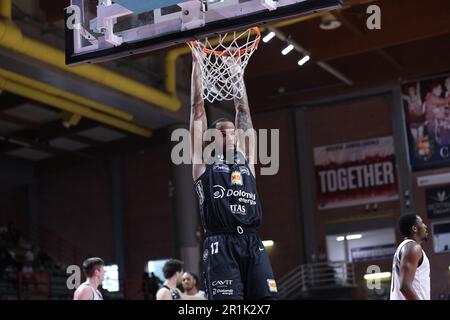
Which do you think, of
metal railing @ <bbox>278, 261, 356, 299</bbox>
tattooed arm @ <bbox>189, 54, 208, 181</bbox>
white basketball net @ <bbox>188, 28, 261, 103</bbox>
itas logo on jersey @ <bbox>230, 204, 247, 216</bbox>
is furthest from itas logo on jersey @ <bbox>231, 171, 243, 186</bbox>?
metal railing @ <bbox>278, 261, 356, 299</bbox>

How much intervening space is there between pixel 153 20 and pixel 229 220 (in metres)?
2.31

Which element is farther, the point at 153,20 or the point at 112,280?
the point at 112,280

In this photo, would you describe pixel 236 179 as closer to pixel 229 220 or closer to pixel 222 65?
pixel 229 220

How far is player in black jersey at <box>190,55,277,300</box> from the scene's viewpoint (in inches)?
241

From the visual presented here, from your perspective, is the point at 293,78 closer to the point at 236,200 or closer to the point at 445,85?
the point at 445,85

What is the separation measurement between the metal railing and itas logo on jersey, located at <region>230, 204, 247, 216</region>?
1636cm

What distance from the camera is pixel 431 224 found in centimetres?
2180

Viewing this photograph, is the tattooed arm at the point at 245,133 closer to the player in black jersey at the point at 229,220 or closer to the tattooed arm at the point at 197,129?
the player in black jersey at the point at 229,220

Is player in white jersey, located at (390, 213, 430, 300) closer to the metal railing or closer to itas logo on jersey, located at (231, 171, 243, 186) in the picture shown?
itas logo on jersey, located at (231, 171, 243, 186)

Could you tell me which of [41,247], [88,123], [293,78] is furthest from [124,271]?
[293,78]

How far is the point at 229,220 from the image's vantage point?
6297 mm

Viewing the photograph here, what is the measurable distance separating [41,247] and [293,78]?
32.7ft

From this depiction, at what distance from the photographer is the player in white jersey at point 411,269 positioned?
21.7ft

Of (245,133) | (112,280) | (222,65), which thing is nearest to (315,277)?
(112,280)
